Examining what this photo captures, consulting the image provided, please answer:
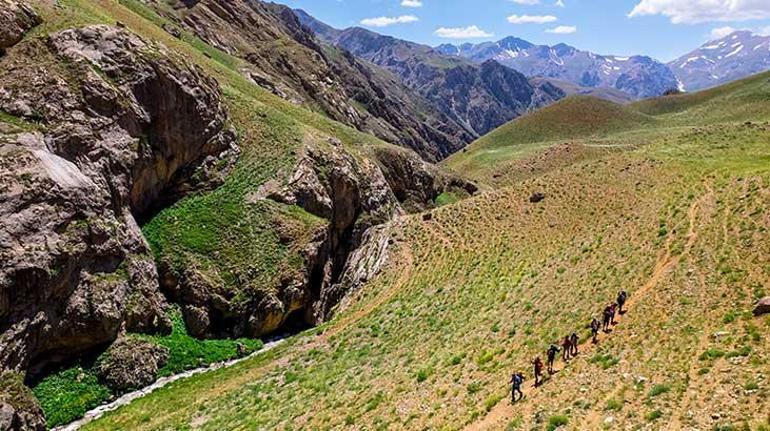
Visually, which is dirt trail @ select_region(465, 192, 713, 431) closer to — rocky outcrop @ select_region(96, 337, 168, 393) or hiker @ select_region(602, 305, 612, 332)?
hiker @ select_region(602, 305, 612, 332)

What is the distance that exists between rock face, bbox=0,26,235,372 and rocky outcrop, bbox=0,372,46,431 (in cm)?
103

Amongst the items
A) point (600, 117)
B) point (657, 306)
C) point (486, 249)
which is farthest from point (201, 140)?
point (600, 117)

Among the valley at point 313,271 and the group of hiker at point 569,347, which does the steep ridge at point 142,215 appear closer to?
the valley at point 313,271

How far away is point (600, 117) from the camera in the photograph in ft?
523

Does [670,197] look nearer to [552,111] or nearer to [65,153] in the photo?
[65,153]

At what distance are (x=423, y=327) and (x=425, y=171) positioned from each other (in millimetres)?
49774

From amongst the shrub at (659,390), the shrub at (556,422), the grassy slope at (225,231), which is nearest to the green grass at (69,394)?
the grassy slope at (225,231)

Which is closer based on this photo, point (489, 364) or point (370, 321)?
point (489, 364)

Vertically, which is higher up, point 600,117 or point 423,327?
point 600,117

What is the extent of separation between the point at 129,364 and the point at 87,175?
45.9 ft

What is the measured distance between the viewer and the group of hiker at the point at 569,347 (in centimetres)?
2333

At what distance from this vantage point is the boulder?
24016 millimetres

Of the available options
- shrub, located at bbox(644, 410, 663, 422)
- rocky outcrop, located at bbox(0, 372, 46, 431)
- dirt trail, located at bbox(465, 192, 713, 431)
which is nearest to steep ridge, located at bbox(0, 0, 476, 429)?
rocky outcrop, located at bbox(0, 372, 46, 431)

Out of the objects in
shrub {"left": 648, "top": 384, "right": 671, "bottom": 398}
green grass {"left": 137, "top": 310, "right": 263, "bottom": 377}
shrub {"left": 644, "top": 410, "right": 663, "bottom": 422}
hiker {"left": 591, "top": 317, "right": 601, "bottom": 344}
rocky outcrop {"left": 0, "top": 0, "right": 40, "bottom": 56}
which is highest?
rocky outcrop {"left": 0, "top": 0, "right": 40, "bottom": 56}
